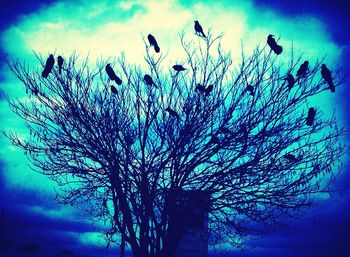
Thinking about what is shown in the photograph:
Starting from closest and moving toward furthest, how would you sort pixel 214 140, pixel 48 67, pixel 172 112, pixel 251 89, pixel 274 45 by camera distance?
pixel 274 45 < pixel 48 67 < pixel 251 89 < pixel 172 112 < pixel 214 140

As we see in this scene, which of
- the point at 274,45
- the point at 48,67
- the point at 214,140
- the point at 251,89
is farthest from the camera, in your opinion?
the point at 214,140

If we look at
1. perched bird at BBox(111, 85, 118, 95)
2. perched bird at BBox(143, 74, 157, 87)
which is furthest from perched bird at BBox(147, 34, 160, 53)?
perched bird at BBox(111, 85, 118, 95)

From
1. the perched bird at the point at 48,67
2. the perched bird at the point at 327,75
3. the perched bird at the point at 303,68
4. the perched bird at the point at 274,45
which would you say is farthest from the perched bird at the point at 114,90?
the perched bird at the point at 327,75

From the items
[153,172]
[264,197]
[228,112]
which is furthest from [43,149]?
[264,197]

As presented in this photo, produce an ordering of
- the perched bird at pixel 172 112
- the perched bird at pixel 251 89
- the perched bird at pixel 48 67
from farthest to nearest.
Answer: the perched bird at pixel 172 112, the perched bird at pixel 251 89, the perched bird at pixel 48 67

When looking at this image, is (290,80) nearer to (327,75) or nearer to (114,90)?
(327,75)

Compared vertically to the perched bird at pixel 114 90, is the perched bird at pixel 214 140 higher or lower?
lower

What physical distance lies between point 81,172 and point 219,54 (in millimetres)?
5318

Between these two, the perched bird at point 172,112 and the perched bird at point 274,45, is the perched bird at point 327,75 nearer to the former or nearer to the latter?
the perched bird at point 274,45

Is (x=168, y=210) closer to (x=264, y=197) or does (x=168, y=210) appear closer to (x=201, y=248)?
(x=264, y=197)

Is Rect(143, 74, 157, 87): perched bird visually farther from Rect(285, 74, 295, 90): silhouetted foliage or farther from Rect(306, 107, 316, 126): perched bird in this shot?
Rect(306, 107, 316, 126): perched bird

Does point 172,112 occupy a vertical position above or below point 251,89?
below

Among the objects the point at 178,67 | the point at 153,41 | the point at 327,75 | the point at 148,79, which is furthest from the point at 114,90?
the point at 327,75

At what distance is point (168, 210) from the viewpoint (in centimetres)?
970
